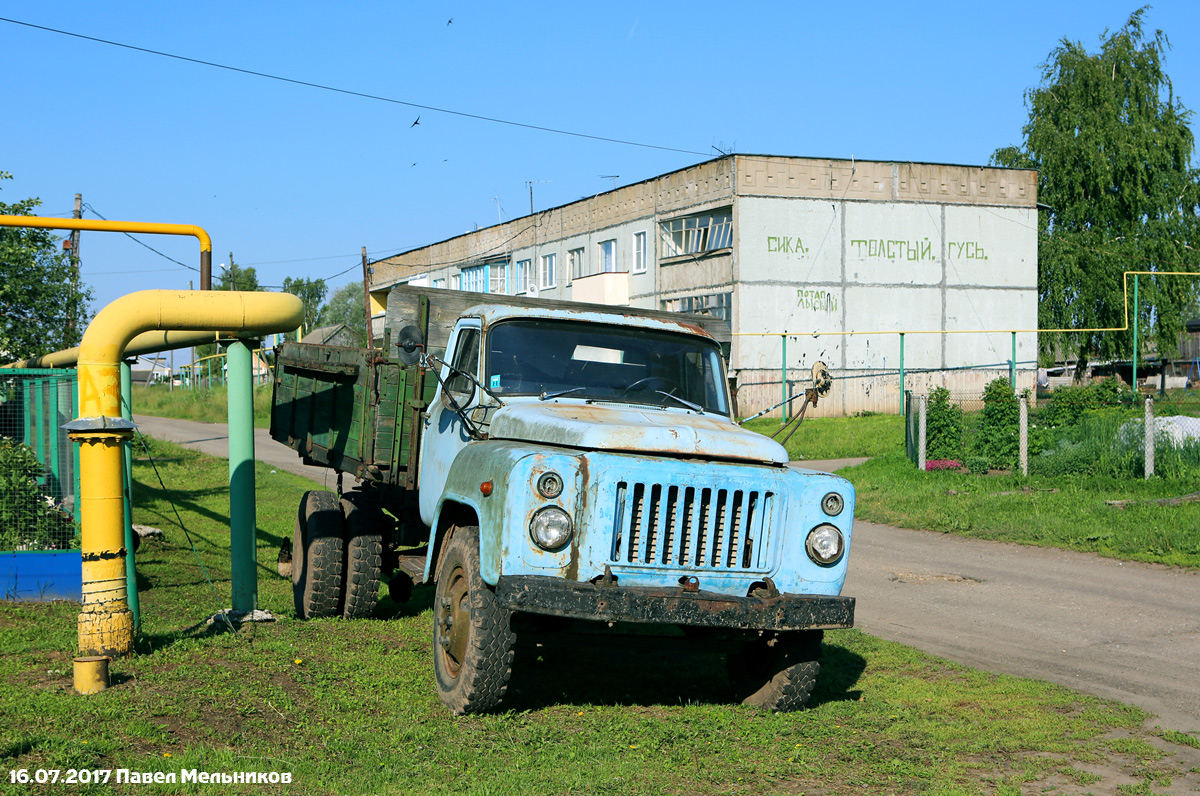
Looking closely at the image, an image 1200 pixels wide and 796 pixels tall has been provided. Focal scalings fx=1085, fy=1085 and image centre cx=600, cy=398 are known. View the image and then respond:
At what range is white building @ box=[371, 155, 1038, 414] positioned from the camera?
3631cm

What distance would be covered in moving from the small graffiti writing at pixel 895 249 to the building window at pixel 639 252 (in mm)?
8129

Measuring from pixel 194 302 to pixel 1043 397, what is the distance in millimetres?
37752

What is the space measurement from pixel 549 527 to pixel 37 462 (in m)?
6.52

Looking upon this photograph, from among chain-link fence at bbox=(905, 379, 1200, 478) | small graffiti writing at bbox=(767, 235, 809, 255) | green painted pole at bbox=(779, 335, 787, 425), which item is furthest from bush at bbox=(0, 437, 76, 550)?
small graffiti writing at bbox=(767, 235, 809, 255)

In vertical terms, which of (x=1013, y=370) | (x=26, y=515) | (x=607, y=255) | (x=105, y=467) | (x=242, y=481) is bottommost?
(x=26, y=515)

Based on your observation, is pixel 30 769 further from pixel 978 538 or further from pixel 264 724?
pixel 978 538

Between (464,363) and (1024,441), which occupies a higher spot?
(464,363)

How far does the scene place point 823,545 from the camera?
5781mm

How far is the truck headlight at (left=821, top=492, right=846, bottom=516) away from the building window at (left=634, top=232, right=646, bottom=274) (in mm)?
35953

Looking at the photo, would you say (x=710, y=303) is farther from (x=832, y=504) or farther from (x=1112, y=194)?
(x=832, y=504)

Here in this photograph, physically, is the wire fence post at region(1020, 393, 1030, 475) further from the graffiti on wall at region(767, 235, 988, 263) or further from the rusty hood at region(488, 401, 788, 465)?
the graffiti on wall at region(767, 235, 988, 263)

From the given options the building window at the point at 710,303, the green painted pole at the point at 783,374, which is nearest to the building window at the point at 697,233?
the building window at the point at 710,303

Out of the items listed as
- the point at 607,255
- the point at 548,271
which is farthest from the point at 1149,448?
the point at 548,271

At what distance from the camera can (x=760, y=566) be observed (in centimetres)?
566
